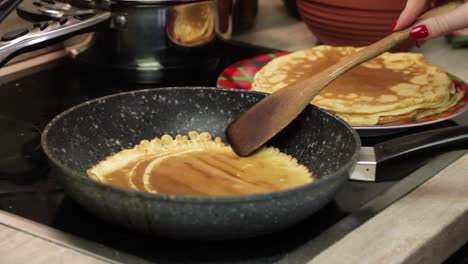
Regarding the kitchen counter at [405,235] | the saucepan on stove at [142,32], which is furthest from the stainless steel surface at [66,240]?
the saucepan on stove at [142,32]

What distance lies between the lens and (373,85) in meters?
1.08

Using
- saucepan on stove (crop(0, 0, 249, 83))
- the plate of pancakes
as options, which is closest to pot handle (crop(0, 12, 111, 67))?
saucepan on stove (crop(0, 0, 249, 83))

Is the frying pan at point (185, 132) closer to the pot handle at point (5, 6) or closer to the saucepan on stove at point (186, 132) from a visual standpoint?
the saucepan on stove at point (186, 132)

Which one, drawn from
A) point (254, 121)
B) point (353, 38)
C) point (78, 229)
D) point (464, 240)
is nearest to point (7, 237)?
point (78, 229)

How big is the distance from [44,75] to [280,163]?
1.74ft

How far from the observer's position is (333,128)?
82 centimetres

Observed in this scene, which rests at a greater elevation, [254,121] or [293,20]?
[254,121]

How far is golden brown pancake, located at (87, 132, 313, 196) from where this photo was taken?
728 mm

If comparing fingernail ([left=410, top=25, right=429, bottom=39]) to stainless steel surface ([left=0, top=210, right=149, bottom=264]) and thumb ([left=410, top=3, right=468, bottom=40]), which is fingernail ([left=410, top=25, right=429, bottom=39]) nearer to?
thumb ([left=410, top=3, right=468, bottom=40])

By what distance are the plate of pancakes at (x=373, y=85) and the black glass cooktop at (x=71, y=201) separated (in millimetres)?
34

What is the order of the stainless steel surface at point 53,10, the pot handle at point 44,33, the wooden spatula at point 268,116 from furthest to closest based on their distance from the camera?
the stainless steel surface at point 53,10, the pot handle at point 44,33, the wooden spatula at point 268,116

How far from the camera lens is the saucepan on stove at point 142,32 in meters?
1.06

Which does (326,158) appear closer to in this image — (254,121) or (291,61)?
(254,121)

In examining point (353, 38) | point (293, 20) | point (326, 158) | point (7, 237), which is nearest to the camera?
point (7, 237)
